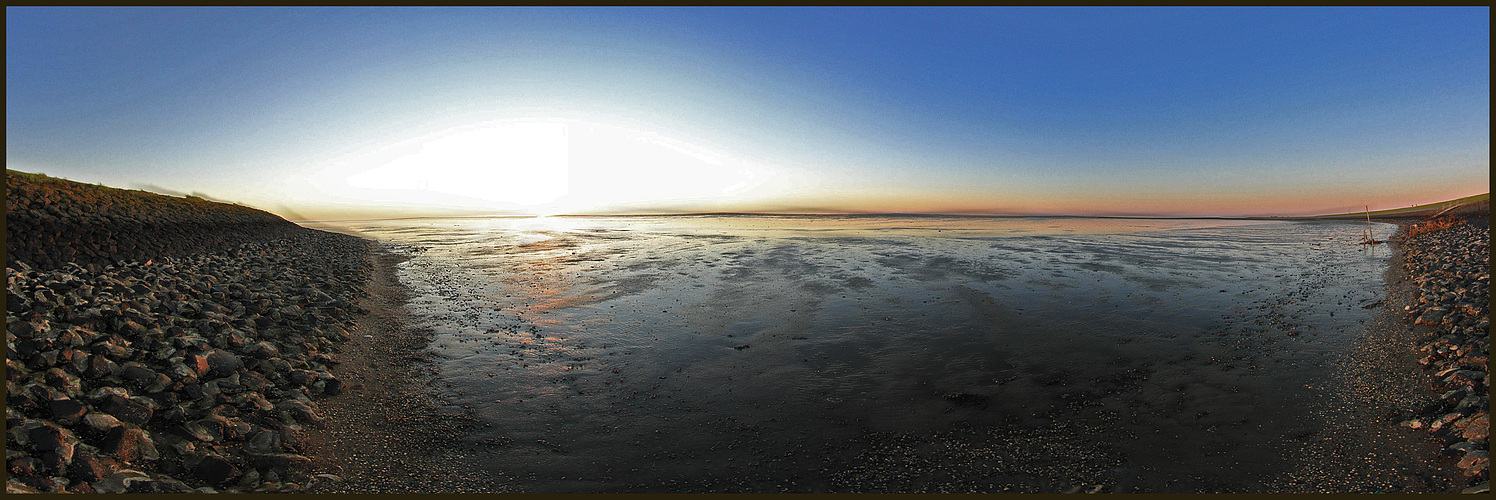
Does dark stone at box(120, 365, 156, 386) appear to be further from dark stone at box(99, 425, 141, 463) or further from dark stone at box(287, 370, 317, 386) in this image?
dark stone at box(99, 425, 141, 463)

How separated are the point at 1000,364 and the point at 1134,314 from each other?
689cm

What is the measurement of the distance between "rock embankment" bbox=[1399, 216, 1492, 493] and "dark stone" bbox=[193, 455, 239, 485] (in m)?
13.6

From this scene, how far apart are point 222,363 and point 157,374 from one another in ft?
2.82

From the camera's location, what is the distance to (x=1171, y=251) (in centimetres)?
3125

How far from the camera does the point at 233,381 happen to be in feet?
25.5

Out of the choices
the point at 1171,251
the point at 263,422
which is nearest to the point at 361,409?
the point at 263,422

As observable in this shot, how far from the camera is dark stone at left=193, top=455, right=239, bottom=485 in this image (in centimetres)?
561

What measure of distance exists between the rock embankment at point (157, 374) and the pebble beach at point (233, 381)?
1.0 inches

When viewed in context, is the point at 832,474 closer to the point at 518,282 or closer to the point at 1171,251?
the point at 518,282

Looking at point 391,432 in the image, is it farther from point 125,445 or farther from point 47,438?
point 47,438

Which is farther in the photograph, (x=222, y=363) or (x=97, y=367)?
(x=222, y=363)

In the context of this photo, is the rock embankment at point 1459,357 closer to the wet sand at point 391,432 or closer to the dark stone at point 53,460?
the wet sand at point 391,432

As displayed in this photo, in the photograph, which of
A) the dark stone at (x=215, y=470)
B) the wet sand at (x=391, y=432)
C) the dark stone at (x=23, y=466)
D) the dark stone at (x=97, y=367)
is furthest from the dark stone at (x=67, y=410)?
the wet sand at (x=391, y=432)

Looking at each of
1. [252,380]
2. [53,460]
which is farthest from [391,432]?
[53,460]
